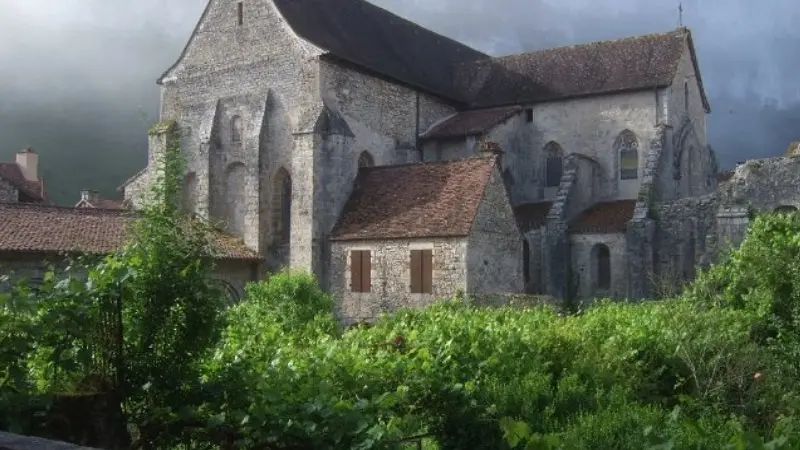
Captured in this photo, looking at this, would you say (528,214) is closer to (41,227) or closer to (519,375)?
(41,227)

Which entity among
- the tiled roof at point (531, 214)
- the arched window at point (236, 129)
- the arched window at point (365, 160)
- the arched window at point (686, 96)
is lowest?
the tiled roof at point (531, 214)

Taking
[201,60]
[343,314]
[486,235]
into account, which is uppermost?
[201,60]

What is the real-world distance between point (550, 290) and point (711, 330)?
18.0m

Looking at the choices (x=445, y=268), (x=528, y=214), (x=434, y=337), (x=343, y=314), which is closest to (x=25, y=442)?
(x=434, y=337)

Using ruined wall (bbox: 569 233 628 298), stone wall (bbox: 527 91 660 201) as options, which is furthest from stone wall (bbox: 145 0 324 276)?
stone wall (bbox: 527 91 660 201)

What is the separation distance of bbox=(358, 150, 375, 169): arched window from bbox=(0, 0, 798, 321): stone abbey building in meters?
0.05

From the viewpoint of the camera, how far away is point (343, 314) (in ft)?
90.3

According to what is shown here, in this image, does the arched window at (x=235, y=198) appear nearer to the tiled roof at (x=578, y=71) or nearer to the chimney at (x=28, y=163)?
the tiled roof at (x=578, y=71)

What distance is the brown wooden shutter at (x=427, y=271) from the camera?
25594mm

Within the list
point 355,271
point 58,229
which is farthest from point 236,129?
point 355,271

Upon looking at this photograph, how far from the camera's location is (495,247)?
85.9 feet

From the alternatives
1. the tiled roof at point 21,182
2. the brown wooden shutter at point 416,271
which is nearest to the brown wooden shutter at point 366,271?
the brown wooden shutter at point 416,271

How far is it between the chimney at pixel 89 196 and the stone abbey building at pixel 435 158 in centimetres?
1302

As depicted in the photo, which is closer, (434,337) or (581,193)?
(434,337)
